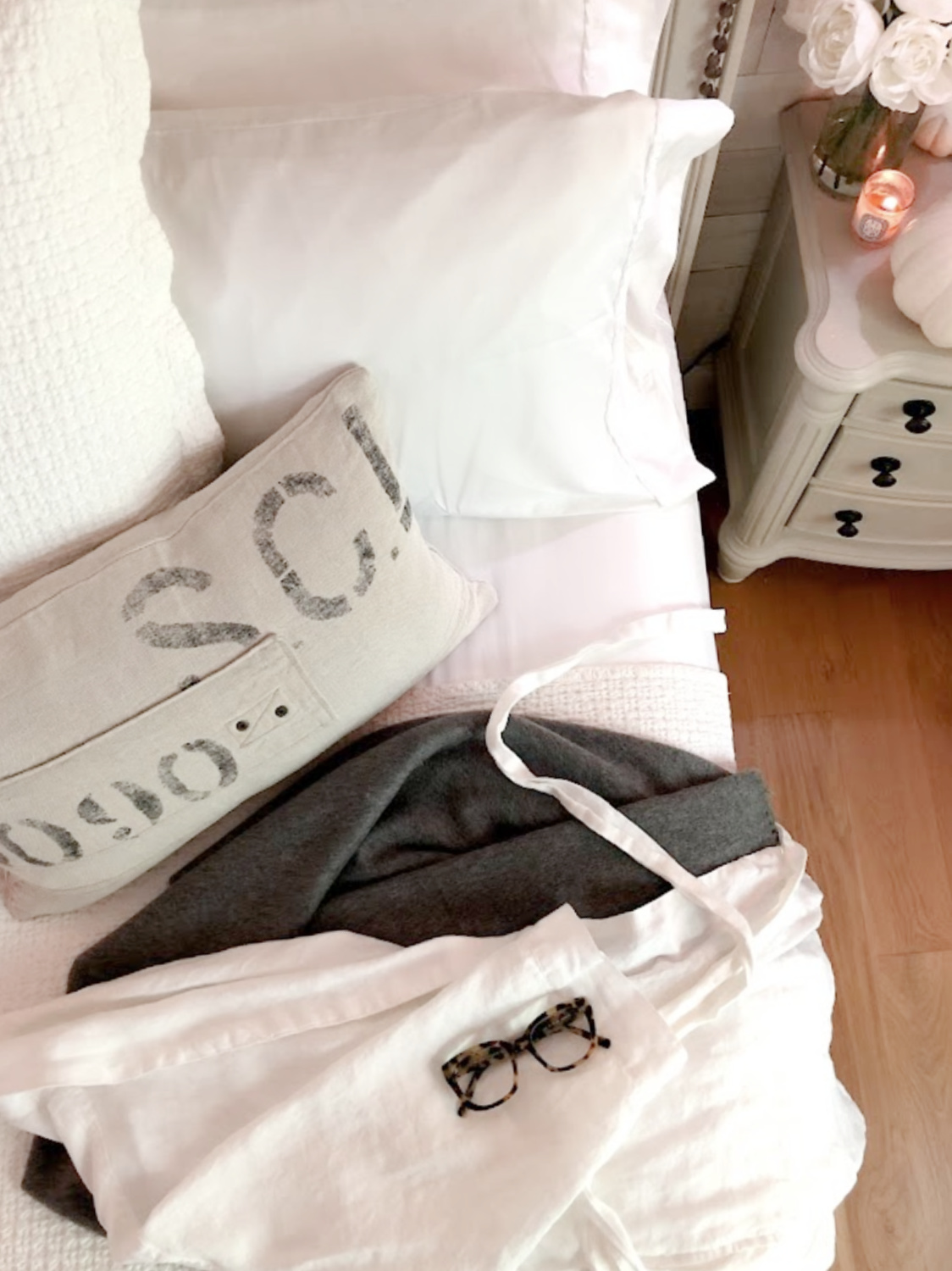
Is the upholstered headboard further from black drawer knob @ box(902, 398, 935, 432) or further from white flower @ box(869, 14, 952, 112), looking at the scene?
black drawer knob @ box(902, 398, 935, 432)

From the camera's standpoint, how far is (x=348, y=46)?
0.80m

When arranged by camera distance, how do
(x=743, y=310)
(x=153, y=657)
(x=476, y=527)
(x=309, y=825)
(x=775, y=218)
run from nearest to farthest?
(x=153, y=657) < (x=309, y=825) < (x=476, y=527) < (x=775, y=218) < (x=743, y=310)

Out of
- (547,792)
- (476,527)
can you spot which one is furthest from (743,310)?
(547,792)

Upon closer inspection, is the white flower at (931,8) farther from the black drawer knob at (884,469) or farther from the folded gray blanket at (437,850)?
the folded gray blanket at (437,850)

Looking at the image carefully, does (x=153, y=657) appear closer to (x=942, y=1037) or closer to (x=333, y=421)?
(x=333, y=421)

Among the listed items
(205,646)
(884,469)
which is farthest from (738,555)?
(205,646)

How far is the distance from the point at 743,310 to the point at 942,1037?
981 millimetres

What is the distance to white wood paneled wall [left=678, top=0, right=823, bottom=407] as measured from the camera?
1.07 metres

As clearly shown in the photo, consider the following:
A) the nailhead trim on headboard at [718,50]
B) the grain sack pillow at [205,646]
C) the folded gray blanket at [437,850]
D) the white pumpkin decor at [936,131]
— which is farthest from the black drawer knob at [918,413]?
the grain sack pillow at [205,646]

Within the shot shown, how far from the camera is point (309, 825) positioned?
810mm

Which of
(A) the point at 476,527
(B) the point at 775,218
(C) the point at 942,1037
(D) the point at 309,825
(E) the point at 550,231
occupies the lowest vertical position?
(C) the point at 942,1037

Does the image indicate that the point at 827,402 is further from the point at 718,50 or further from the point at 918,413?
the point at 718,50

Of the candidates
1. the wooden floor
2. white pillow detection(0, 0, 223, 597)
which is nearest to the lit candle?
the wooden floor

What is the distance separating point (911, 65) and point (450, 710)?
0.66 metres
